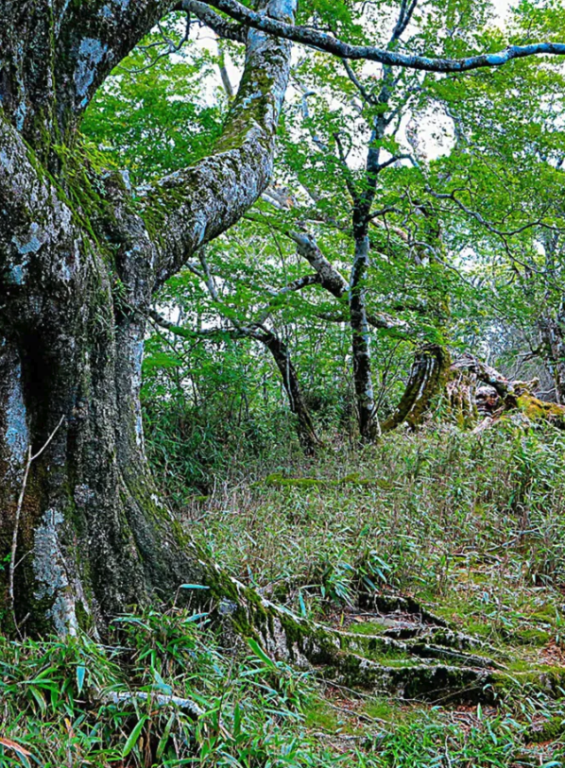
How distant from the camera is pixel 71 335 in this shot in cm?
221

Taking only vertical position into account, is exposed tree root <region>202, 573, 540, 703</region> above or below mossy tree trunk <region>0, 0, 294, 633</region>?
below

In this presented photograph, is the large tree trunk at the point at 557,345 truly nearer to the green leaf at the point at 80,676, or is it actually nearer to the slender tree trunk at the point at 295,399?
the slender tree trunk at the point at 295,399

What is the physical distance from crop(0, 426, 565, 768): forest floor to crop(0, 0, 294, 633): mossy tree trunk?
0.83ft

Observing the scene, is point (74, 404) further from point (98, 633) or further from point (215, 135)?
point (215, 135)

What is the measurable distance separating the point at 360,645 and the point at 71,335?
2.08 m

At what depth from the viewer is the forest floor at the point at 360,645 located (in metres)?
1.85

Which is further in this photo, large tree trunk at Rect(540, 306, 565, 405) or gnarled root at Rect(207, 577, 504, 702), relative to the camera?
large tree trunk at Rect(540, 306, 565, 405)

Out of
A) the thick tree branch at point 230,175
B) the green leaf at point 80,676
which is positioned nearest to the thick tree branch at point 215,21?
the thick tree branch at point 230,175

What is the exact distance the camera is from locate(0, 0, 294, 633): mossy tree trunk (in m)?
2.02

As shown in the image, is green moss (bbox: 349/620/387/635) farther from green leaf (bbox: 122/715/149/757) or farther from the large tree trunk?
the large tree trunk

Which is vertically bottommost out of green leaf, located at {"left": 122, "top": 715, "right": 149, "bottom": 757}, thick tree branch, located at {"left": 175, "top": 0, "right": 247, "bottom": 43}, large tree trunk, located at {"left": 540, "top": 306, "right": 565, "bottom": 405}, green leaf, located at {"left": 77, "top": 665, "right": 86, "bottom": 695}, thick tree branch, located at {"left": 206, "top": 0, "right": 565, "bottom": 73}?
green leaf, located at {"left": 122, "top": 715, "right": 149, "bottom": 757}

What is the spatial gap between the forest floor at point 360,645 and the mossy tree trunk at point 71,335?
0.83ft

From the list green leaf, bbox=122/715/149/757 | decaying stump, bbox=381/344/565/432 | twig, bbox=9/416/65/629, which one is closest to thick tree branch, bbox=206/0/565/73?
twig, bbox=9/416/65/629

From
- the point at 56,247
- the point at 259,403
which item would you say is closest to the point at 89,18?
the point at 56,247
